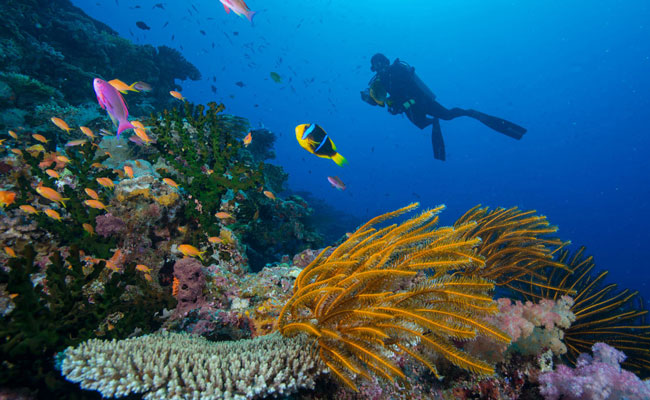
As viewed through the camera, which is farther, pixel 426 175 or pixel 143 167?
pixel 426 175

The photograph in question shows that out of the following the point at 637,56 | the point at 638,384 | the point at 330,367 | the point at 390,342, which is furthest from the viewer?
the point at 637,56

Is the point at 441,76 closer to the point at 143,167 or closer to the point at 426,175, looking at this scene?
the point at 426,175

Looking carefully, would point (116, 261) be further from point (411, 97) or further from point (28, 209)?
point (411, 97)

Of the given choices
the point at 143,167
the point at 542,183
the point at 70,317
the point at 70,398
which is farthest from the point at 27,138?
the point at 542,183

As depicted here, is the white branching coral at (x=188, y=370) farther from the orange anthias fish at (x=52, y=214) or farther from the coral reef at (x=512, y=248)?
the coral reef at (x=512, y=248)

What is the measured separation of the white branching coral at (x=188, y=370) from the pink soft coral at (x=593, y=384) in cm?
251

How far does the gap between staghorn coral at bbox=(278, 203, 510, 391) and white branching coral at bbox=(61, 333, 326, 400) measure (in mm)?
259

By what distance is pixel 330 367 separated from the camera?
2.01m

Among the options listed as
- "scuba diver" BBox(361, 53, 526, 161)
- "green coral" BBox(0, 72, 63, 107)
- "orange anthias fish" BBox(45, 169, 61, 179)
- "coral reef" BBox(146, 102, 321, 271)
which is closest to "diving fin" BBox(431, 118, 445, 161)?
"scuba diver" BBox(361, 53, 526, 161)

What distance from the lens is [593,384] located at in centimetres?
257

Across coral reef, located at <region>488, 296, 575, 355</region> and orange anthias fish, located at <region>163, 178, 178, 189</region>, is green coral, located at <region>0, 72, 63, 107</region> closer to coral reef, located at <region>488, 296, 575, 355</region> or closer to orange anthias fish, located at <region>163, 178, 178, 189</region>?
orange anthias fish, located at <region>163, 178, 178, 189</region>

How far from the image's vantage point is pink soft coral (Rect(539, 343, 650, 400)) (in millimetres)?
2521

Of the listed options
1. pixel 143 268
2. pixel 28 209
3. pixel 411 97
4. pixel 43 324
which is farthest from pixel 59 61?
pixel 411 97

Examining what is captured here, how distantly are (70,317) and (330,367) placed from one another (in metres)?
2.41
